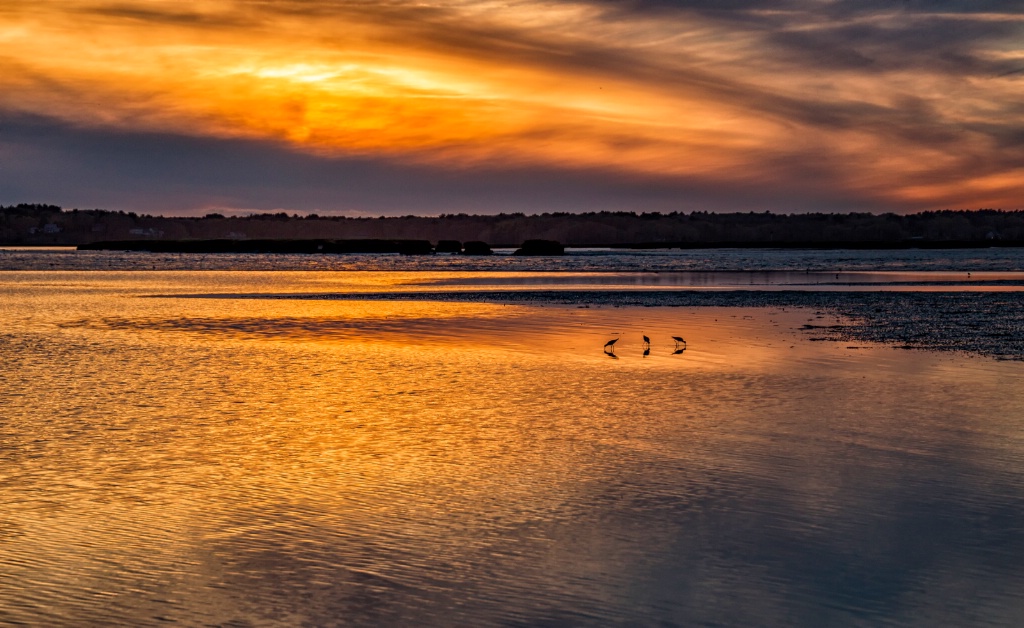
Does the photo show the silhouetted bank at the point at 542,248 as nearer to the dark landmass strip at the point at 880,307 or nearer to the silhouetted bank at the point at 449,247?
the silhouetted bank at the point at 449,247

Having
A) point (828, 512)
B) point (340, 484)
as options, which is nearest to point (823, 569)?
point (828, 512)

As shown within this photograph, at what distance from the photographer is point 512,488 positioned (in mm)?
11766

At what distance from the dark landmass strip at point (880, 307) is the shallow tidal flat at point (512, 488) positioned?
12.4ft

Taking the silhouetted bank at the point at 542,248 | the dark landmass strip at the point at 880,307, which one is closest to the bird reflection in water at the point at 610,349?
the dark landmass strip at the point at 880,307

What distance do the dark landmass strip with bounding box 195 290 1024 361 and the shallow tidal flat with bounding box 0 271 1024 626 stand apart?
12.4 ft

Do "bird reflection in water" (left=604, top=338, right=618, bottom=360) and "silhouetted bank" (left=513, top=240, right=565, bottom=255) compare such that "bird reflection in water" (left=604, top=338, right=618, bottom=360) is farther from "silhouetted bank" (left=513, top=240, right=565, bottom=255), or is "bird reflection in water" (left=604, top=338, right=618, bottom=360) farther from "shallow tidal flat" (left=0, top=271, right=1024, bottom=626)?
"silhouetted bank" (left=513, top=240, right=565, bottom=255)

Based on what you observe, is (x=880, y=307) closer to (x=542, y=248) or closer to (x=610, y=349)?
(x=610, y=349)

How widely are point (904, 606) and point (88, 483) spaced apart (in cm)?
890

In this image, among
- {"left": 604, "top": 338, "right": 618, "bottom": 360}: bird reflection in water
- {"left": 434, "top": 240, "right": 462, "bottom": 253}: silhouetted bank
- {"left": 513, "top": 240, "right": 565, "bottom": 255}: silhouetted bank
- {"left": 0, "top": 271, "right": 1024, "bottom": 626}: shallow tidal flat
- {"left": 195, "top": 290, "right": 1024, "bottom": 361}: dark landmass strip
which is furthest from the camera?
{"left": 434, "top": 240, "right": 462, "bottom": 253}: silhouetted bank

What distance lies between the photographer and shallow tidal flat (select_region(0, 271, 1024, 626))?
8180 millimetres

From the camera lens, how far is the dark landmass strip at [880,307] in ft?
91.6

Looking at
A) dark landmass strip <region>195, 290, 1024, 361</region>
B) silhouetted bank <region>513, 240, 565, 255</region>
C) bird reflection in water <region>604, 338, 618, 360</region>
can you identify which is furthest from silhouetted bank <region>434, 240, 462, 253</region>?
bird reflection in water <region>604, 338, 618, 360</region>

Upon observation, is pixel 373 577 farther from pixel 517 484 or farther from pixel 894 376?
pixel 894 376

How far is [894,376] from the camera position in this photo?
68.4ft
